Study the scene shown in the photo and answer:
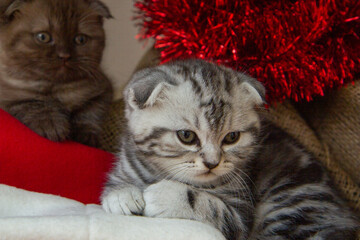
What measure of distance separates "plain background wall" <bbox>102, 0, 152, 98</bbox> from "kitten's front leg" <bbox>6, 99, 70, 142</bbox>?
0.59 metres

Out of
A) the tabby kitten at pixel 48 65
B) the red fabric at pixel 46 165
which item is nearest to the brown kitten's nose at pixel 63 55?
the tabby kitten at pixel 48 65

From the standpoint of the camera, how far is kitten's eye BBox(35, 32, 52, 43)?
1196 millimetres

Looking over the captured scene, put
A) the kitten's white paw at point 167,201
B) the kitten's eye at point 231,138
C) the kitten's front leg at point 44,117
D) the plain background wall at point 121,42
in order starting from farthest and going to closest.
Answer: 1. the plain background wall at point 121,42
2. the kitten's front leg at point 44,117
3. the kitten's eye at point 231,138
4. the kitten's white paw at point 167,201

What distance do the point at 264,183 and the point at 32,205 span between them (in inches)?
23.3

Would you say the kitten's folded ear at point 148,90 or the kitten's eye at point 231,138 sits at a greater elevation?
the kitten's folded ear at point 148,90

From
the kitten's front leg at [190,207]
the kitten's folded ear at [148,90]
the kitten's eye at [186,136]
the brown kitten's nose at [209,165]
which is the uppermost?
the kitten's folded ear at [148,90]

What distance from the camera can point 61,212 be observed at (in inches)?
30.3

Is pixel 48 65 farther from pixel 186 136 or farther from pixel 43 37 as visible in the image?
pixel 186 136

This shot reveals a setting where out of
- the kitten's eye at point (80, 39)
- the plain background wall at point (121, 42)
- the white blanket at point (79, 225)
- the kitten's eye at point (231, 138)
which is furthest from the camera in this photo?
the plain background wall at point (121, 42)

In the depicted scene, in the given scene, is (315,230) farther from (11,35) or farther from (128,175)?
(11,35)

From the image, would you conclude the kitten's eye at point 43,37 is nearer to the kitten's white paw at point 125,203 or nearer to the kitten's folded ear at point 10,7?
the kitten's folded ear at point 10,7

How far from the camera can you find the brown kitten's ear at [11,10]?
1.17m

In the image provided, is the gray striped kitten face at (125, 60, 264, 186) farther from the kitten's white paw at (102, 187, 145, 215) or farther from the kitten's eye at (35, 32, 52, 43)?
the kitten's eye at (35, 32, 52, 43)

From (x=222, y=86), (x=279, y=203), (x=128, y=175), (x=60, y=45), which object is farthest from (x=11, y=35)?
(x=279, y=203)
